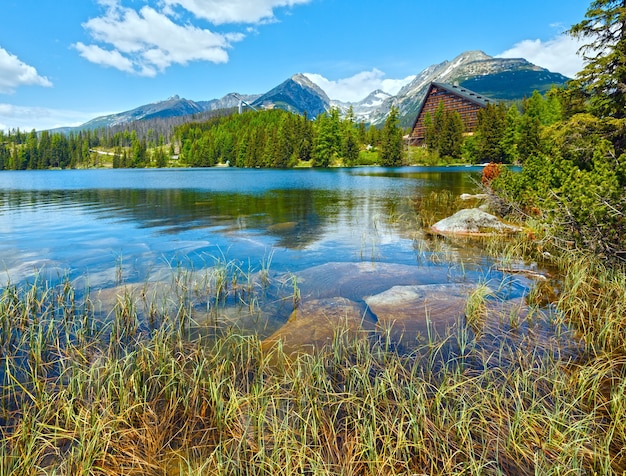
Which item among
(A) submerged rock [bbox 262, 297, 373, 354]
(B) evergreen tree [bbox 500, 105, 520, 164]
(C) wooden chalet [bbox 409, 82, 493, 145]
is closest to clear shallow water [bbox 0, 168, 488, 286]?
(A) submerged rock [bbox 262, 297, 373, 354]

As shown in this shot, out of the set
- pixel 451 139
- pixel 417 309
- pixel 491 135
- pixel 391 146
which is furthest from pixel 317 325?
pixel 451 139

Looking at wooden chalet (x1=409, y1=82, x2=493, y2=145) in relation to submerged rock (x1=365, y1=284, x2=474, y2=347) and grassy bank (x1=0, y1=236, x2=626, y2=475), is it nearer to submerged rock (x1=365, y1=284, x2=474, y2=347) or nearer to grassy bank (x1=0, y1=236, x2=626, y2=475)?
submerged rock (x1=365, y1=284, x2=474, y2=347)

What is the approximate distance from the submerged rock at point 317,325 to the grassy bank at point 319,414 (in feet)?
1.39

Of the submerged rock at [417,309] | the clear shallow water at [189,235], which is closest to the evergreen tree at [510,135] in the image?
the clear shallow water at [189,235]

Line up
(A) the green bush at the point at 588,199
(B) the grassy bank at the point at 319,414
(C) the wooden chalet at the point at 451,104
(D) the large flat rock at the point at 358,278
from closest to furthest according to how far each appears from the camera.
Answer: (B) the grassy bank at the point at 319,414
(A) the green bush at the point at 588,199
(D) the large flat rock at the point at 358,278
(C) the wooden chalet at the point at 451,104

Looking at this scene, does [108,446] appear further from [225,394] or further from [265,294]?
[265,294]

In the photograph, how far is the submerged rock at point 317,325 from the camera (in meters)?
6.00

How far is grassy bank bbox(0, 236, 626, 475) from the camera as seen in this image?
3.38 meters

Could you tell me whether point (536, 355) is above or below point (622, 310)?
below

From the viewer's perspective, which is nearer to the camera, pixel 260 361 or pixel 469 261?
pixel 260 361

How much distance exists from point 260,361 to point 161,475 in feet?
6.67

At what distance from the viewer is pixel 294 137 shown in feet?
375

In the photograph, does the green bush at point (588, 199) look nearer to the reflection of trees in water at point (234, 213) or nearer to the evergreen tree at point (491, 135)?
the reflection of trees in water at point (234, 213)

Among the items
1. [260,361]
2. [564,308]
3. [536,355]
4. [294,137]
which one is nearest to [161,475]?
[260,361]
